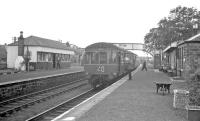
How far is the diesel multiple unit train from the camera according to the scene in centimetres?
1855

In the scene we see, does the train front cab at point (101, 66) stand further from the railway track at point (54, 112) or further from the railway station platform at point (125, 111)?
the railway station platform at point (125, 111)

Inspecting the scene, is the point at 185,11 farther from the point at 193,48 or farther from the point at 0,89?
the point at 0,89

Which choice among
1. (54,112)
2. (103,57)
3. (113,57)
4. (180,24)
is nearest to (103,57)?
(103,57)

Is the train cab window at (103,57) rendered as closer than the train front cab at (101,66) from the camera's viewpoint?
No

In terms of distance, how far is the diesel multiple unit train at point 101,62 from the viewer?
730 inches

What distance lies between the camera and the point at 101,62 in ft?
62.1

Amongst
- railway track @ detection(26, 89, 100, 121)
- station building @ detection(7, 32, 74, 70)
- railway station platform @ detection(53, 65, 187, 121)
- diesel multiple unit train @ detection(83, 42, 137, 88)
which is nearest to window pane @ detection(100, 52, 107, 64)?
diesel multiple unit train @ detection(83, 42, 137, 88)

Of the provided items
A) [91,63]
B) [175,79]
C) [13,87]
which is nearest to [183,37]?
[175,79]

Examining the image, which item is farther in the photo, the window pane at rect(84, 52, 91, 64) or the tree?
the tree

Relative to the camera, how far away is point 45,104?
14117 mm

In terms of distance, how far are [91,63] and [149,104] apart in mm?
8670

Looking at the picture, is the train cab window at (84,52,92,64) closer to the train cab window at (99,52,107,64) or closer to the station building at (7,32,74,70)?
the train cab window at (99,52,107,64)

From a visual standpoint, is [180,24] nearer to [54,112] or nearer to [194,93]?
[54,112]

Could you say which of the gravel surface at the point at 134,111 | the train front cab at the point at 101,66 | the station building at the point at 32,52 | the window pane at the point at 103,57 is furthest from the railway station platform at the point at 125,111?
the station building at the point at 32,52
